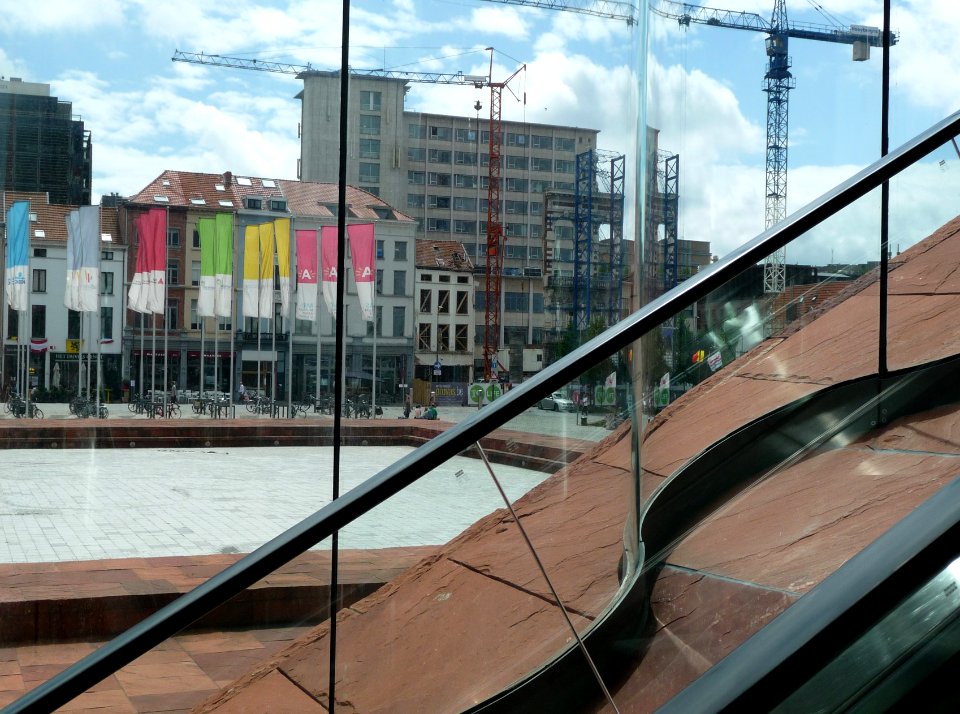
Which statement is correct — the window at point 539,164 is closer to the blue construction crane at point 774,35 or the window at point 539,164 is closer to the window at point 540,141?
the window at point 540,141

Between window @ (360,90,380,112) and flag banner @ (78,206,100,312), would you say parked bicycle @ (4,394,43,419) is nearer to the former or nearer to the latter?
flag banner @ (78,206,100,312)

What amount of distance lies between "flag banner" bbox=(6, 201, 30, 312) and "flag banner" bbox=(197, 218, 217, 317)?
0.64 m

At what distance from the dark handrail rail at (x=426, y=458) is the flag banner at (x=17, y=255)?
2733 millimetres

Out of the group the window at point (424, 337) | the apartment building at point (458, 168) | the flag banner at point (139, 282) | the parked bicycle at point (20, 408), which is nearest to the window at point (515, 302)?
the apartment building at point (458, 168)

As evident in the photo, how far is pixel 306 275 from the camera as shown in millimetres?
3447

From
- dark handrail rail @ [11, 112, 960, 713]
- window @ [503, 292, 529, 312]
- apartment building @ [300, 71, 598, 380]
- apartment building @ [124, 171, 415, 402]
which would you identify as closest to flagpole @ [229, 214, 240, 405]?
apartment building @ [124, 171, 415, 402]

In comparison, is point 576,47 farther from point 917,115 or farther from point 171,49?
point 171,49

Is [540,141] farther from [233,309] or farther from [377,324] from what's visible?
[233,309]

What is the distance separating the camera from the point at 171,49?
376 centimetres

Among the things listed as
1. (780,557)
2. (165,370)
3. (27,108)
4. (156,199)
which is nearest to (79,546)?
(165,370)

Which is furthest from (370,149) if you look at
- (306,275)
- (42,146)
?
(42,146)

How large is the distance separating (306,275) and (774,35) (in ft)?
5.60

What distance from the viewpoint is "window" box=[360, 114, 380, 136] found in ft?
10.4

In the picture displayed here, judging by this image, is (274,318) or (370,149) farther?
(274,318)
